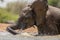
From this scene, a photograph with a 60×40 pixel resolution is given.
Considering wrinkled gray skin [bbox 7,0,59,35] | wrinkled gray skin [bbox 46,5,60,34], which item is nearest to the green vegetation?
wrinkled gray skin [bbox 46,5,60,34]

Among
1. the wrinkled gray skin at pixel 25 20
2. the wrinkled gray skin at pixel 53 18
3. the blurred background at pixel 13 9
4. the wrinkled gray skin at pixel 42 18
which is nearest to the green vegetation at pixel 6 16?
the blurred background at pixel 13 9

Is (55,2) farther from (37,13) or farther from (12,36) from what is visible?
(12,36)

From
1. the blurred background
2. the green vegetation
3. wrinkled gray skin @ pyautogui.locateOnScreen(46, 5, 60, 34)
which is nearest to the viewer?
wrinkled gray skin @ pyautogui.locateOnScreen(46, 5, 60, 34)

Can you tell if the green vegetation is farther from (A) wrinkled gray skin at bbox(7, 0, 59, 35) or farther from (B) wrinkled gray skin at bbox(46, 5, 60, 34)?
(A) wrinkled gray skin at bbox(7, 0, 59, 35)

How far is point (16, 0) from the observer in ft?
101

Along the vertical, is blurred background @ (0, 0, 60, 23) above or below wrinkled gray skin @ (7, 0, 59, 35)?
below

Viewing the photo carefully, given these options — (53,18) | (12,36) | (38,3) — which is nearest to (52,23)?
(53,18)

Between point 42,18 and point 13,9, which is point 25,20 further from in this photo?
point 13,9

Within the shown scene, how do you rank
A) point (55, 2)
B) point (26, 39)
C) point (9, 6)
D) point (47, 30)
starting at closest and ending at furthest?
point (26, 39), point (47, 30), point (55, 2), point (9, 6)

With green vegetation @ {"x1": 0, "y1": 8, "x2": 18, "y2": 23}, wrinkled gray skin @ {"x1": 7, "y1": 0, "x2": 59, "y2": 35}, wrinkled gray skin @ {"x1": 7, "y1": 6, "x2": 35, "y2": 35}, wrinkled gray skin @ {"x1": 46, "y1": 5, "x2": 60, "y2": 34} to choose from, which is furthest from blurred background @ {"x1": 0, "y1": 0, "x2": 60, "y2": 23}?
wrinkled gray skin @ {"x1": 7, "y1": 6, "x2": 35, "y2": 35}

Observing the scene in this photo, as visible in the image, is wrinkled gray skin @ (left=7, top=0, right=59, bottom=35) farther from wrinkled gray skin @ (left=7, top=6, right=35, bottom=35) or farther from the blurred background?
the blurred background

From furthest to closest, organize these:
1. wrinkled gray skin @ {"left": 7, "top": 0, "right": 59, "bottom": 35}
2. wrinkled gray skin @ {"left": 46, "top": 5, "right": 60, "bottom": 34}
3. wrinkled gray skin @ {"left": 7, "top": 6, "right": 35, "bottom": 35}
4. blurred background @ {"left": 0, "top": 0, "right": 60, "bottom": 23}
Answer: blurred background @ {"left": 0, "top": 0, "right": 60, "bottom": 23}, wrinkled gray skin @ {"left": 46, "top": 5, "right": 60, "bottom": 34}, wrinkled gray skin @ {"left": 7, "top": 0, "right": 59, "bottom": 35}, wrinkled gray skin @ {"left": 7, "top": 6, "right": 35, "bottom": 35}

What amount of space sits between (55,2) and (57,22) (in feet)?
34.0

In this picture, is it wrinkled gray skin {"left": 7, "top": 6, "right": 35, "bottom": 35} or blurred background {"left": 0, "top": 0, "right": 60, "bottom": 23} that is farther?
blurred background {"left": 0, "top": 0, "right": 60, "bottom": 23}
